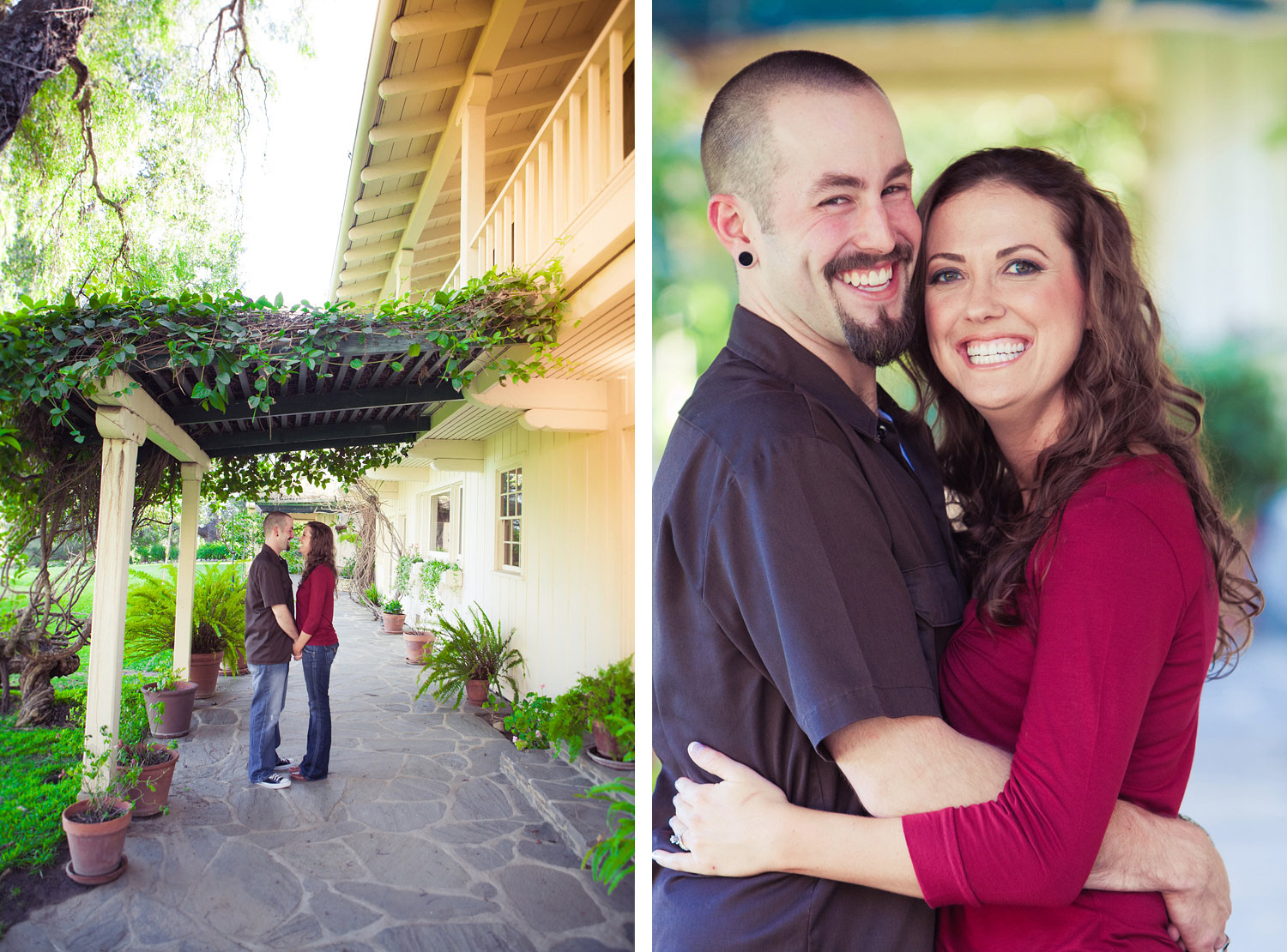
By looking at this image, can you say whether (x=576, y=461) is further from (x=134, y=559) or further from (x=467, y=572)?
(x=134, y=559)

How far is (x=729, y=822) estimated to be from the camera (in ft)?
2.57

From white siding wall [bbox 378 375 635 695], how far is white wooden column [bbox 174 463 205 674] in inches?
96.4

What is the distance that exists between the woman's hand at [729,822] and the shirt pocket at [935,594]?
9.3 inches

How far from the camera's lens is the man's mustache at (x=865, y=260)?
0.83m

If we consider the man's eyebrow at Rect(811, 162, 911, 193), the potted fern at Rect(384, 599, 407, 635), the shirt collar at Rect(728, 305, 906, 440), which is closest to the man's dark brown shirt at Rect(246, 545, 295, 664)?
the shirt collar at Rect(728, 305, 906, 440)

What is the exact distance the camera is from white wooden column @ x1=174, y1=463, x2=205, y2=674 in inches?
236

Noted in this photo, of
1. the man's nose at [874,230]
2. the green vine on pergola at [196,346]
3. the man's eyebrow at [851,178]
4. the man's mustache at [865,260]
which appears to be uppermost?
the green vine on pergola at [196,346]

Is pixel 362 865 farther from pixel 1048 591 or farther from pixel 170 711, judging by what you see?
pixel 1048 591

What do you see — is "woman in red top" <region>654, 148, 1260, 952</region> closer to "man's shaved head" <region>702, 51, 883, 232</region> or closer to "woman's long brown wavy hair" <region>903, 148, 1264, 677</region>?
"woman's long brown wavy hair" <region>903, 148, 1264, 677</region>

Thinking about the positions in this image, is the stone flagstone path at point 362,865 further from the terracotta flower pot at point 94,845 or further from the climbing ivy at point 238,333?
the climbing ivy at point 238,333

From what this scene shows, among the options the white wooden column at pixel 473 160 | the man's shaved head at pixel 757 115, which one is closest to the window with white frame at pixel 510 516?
the white wooden column at pixel 473 160

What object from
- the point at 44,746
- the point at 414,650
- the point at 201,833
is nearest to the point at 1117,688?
the point at 201,833

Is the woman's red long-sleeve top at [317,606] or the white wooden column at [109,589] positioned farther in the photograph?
the woman's red long-sleeve top at [317,606]

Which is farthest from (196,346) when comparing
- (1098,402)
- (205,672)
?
(205,672)
